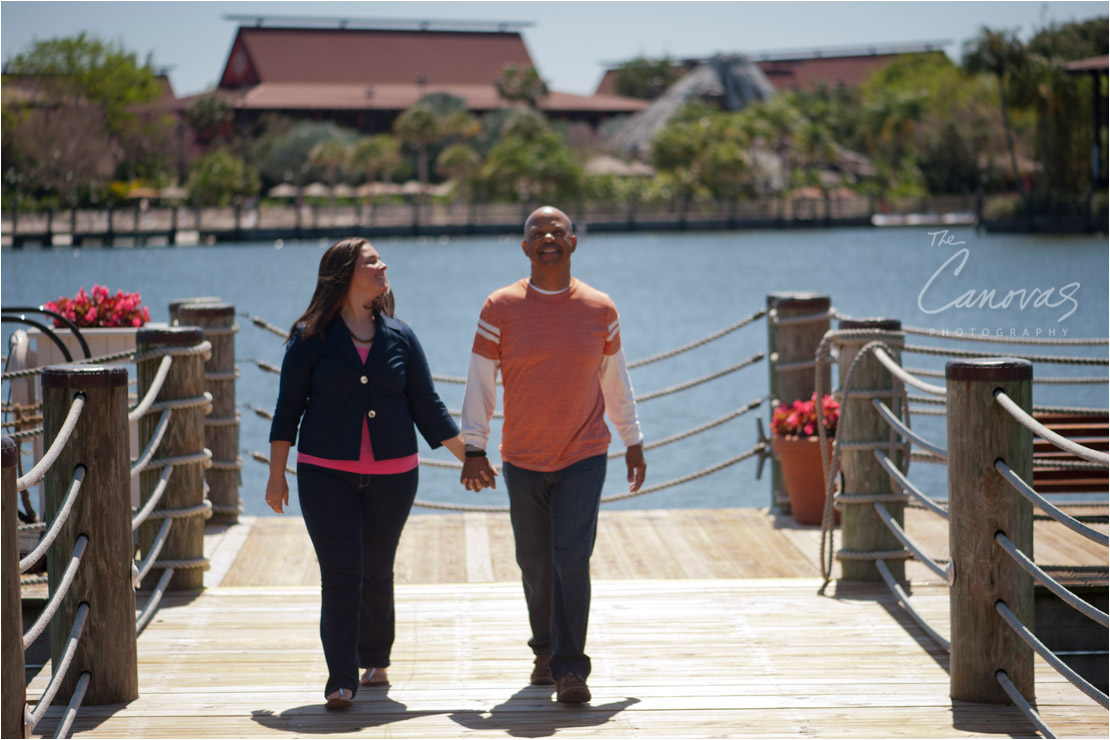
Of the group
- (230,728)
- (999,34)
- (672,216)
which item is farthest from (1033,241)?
(230,728)

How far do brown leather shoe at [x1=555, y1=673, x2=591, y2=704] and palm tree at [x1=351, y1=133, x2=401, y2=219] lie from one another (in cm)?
8647

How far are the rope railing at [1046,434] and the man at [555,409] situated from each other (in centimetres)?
107

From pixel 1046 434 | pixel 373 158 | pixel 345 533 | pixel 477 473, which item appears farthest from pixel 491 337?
pixel 373 158

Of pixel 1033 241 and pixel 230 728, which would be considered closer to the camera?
pixel 230 728

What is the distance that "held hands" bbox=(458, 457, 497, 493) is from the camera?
168 inches

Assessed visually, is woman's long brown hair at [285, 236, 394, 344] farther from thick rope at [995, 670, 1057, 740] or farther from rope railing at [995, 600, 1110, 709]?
thick rope at [995, 670, 1057, 740]

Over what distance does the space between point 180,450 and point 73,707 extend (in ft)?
6.48

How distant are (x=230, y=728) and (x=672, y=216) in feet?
308

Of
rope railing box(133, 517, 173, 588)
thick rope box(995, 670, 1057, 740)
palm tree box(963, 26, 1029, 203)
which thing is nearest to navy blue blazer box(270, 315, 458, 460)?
rope railing box(133, 517, 173, 588)

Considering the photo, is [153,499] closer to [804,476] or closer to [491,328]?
[491,328]

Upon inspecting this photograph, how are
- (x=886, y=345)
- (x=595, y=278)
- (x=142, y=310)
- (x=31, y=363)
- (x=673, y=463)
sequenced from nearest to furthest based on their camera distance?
(x=886, y=345)
(x=31, y=363)
(x=142, y=310)
(x=673, y=463)
(x=595, y=278)

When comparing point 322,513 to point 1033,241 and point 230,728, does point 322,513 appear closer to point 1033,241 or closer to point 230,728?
point 230,728

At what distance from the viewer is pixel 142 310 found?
8.49 m

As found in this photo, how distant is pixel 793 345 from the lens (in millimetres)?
7441
